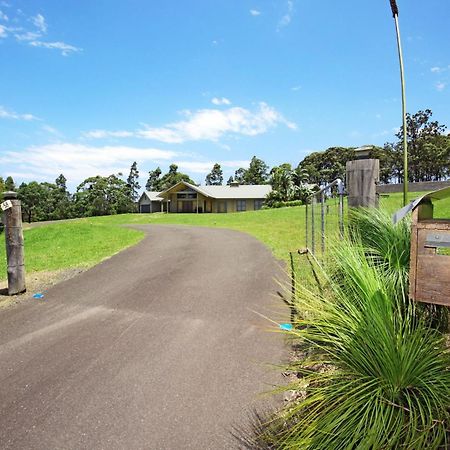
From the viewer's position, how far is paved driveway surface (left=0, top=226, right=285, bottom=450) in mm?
2799

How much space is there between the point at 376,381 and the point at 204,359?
2290 mm

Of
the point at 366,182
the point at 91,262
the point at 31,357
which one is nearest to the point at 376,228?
the point at 366,182

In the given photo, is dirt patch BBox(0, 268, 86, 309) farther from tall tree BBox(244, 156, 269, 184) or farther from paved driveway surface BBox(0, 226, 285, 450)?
tall tree BBox(244, 156, 269, 184)

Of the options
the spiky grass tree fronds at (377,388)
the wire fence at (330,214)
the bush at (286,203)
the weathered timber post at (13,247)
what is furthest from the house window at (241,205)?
the spiky grass tree fronds at (377,388)

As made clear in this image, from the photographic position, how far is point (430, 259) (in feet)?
6.67

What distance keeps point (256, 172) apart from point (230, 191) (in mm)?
24399

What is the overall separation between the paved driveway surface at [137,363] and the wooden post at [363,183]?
7.14 ft

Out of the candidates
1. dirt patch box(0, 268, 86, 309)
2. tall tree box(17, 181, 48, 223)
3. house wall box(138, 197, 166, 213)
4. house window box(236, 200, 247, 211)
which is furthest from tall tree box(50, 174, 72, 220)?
dirt patch box(0, 268, 86, 309)

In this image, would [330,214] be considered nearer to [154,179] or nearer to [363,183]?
[363,183]

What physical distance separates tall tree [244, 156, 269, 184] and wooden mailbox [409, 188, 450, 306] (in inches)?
2807

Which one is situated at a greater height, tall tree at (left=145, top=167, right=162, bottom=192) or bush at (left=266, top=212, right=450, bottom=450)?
tall tree at (left=145, top=167, right=162, bottom=192)

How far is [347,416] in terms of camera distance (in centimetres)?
194

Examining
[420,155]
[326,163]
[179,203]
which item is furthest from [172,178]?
[420,155]

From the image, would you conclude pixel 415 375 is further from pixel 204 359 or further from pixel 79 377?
pixel 79 377
